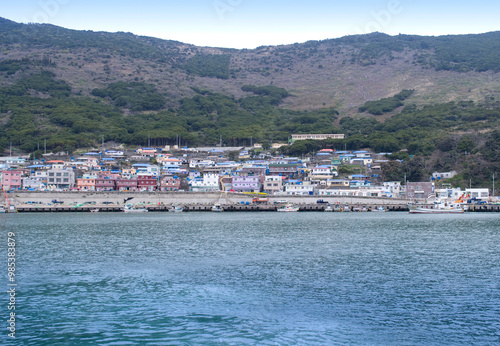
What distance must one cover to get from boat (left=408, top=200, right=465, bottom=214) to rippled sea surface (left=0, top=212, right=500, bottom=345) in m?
31.9

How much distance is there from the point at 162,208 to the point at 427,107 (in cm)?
9557

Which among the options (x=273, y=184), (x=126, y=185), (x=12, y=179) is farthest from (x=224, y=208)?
(x=12, y=179)

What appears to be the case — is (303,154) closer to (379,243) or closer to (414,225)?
(414,225)

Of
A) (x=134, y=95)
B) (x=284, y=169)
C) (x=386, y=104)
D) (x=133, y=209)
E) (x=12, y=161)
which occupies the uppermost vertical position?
(x=134, y=95)

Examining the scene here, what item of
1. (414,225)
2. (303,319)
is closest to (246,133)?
(414,225)

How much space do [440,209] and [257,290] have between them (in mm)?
57504

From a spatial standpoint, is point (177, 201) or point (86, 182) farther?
point (86, 182)

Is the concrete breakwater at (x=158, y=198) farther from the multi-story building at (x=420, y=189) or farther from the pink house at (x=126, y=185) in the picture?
the pink house at (x=126, y=185)

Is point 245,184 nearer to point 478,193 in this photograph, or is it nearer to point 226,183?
point 226,183

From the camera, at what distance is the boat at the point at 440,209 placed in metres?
73.7

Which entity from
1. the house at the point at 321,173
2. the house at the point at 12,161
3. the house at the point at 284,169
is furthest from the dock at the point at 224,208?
the house at the point at 12,161

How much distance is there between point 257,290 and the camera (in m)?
23.0

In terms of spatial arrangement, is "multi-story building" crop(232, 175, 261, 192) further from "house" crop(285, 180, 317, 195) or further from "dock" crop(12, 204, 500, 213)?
"dock" crop(12, 204, 500, 213)

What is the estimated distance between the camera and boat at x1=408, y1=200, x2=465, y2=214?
73.7m
